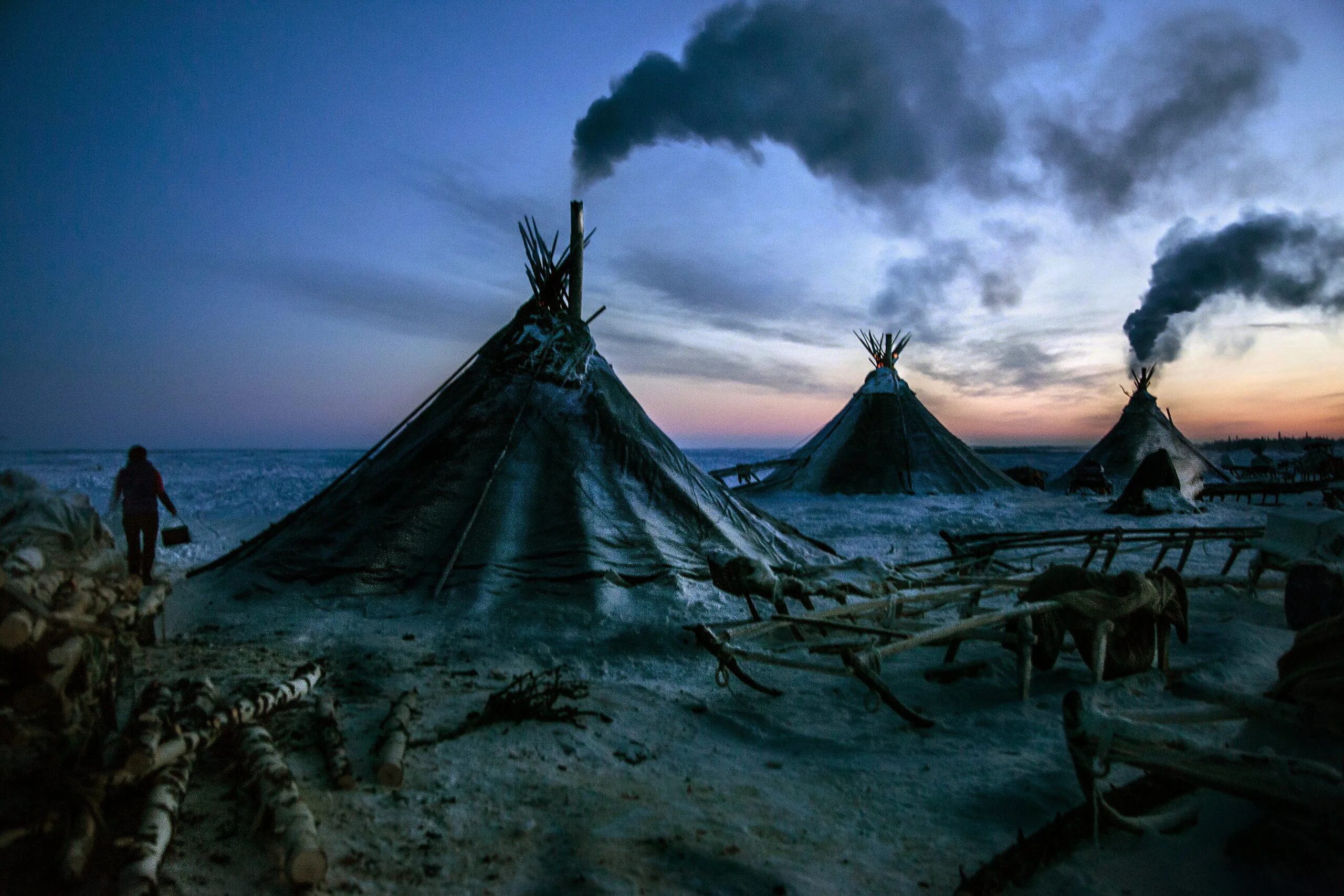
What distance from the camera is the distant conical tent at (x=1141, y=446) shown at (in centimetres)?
2269

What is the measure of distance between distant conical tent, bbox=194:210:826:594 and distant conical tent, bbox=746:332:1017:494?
1059 cm

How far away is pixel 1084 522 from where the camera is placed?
1390 cm

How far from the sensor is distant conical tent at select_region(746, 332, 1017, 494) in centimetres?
1933

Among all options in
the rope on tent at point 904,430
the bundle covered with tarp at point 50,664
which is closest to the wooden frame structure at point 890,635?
the bundle covered with tarp at point 50,664

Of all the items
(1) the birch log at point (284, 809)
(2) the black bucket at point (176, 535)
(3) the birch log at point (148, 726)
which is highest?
(2) the black bucket at point (176, 535)

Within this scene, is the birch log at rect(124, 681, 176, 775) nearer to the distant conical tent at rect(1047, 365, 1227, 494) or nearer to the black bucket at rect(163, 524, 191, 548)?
the black bucket at rect(163, 524, 191, 548)

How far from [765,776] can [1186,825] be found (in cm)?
183

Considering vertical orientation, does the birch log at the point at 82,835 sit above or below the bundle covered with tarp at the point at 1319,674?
below

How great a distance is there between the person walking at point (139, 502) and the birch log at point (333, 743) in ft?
16.1

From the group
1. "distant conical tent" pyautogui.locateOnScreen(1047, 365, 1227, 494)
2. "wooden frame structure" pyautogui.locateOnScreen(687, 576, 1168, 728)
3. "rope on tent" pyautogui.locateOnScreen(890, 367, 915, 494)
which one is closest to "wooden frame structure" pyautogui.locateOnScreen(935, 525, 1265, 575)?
"wooden frame structure" pyautogui.locateOnScreen(687, 576, 1168, 728)

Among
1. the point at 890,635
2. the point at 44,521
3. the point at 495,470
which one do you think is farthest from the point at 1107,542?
the point at 44,521

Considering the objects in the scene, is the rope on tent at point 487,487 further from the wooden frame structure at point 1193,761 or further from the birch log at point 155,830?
the wooden frame structure at point 1193,761

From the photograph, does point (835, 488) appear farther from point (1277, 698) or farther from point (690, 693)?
point (1277, 698)

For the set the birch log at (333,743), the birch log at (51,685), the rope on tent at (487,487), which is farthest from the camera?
the rope on tent at (487,487)
